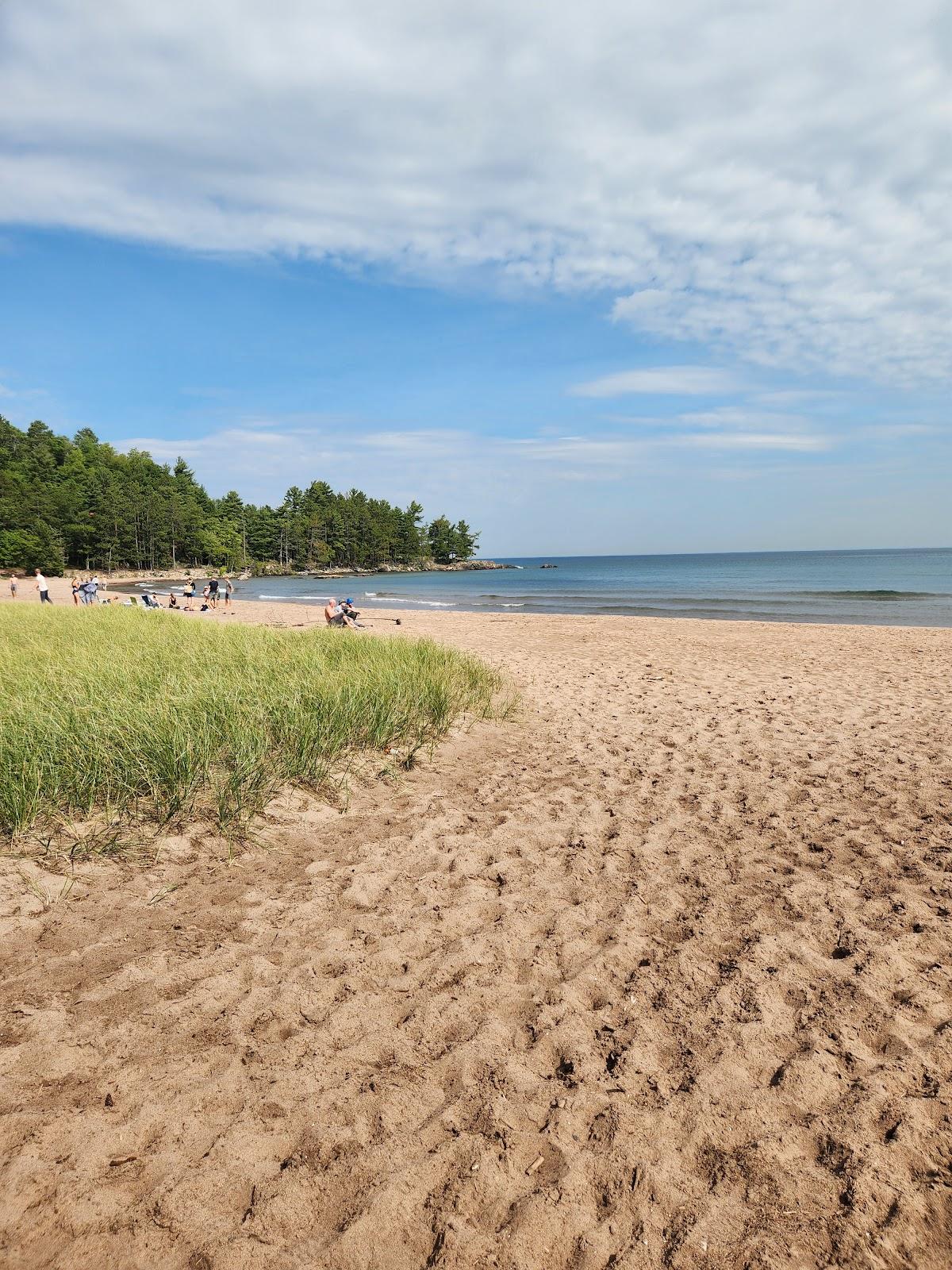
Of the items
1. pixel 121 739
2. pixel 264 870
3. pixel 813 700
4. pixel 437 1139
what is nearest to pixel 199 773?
pixel 121 739

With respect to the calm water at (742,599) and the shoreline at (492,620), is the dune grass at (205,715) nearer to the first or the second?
the shoreline at (492,620)

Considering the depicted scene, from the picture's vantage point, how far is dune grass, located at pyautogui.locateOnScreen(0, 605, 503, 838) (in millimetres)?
5094

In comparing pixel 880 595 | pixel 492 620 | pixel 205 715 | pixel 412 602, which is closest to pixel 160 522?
pixel 412 602

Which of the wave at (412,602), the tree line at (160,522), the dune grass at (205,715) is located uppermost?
the tree line at (160,522)

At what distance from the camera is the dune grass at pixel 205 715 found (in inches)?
201

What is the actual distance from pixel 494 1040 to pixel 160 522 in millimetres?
107019

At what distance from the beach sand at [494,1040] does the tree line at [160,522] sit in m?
87.4

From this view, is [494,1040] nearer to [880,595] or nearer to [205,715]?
[205,715]

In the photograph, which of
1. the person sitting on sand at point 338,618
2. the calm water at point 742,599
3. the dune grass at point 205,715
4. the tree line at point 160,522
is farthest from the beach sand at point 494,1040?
Answer: the tree line at point 160,522

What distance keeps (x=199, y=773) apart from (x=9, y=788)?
1.26 meters

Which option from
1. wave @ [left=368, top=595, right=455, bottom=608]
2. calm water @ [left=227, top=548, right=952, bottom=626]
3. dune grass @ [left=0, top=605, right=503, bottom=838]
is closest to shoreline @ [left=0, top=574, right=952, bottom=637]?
calm water @ [left=227, top=548, right=952, bottom=626]

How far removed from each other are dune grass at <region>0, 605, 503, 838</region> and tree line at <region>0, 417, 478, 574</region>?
269 ft

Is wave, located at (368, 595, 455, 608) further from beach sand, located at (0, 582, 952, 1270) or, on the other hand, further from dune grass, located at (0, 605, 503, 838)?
beach sand, located at (0, 582, 952, 1270)

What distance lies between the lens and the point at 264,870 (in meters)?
4.64
